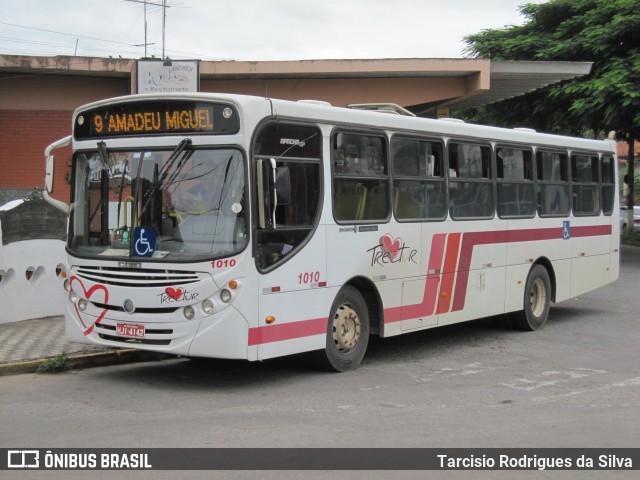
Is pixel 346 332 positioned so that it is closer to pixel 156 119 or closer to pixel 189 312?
pixel 189 312

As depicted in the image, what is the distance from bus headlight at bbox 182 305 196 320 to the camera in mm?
8172

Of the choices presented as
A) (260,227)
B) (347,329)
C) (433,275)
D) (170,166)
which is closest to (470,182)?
(433,275)

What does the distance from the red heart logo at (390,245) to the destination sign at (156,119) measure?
2.53m

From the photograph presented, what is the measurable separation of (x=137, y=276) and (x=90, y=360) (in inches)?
76.8

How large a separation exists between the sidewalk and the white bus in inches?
28.9

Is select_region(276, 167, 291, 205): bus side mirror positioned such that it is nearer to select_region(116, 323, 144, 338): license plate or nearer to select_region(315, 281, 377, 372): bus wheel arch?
select_region(315, 281, 377, 372): bus wheel arch

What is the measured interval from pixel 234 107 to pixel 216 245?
1.33 metres

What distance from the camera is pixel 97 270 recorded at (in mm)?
8727

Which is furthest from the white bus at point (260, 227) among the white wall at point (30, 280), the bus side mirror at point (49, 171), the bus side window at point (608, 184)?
the bus side window at point (608, 184)

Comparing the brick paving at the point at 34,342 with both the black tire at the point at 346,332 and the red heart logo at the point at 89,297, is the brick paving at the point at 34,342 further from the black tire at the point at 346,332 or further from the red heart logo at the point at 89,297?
the black tire at the point at 346,332

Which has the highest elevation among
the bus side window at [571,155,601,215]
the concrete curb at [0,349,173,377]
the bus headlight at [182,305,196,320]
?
the bus side window at [571,155,601,215]

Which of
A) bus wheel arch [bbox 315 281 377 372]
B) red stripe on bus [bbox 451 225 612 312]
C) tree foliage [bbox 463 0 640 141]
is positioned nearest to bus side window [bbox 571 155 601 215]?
red stripe on bus [bbox 451 225 612 312]

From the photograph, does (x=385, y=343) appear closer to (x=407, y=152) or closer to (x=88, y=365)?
(x=407, y=152)

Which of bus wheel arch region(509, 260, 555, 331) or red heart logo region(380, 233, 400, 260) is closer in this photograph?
red heart logo region(380, 233, 400, 260)
